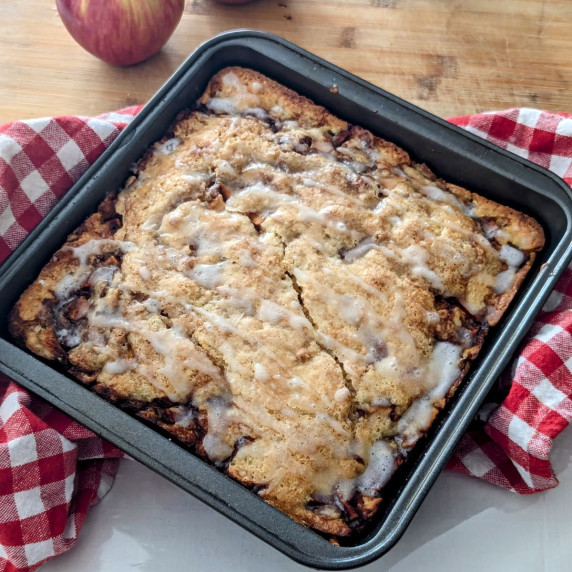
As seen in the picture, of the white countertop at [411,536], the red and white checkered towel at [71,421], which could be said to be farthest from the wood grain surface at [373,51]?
the white countertop at [411,536]

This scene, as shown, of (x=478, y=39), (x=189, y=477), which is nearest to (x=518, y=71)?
(x=478, y=39)

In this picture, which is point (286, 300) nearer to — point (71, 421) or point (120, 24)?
point (71, 421)

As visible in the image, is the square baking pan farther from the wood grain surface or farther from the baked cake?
the wood grain surface

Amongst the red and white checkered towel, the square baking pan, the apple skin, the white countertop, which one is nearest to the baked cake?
the square baking pan

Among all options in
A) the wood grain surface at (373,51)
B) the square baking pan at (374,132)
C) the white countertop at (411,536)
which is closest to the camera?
the square baking pan at (374,132)

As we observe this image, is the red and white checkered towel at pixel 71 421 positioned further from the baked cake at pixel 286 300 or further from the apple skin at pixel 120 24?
the apple skin at pixel 120 24

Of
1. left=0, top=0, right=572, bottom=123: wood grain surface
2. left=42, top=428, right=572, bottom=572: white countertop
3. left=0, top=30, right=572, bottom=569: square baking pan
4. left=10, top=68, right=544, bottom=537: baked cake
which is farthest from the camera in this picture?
left=0, top=0, right=572, bottom=123: wood grain surface
